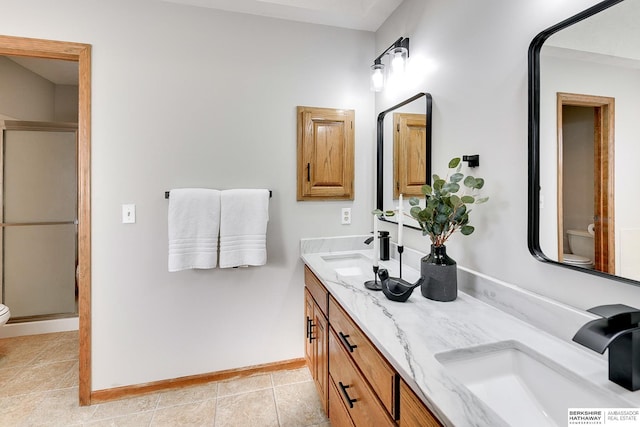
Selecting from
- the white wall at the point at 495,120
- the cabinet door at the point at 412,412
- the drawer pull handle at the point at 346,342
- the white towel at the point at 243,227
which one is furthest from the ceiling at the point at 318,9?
the cabinet door at the point at 412,412

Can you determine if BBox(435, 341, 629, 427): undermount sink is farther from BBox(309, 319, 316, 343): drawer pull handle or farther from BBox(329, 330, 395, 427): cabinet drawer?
BBox(309, 319, 316, 343): drawer pull handle

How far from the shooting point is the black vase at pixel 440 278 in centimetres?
123

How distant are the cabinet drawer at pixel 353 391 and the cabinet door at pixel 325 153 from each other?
0.99 m

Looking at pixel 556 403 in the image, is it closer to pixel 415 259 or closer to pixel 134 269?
pixel 415 259

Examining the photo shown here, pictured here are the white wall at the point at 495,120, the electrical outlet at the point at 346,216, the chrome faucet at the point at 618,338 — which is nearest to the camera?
the chrome faucet at the point at 618,338

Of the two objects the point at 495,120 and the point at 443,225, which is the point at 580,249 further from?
the point at 495,120

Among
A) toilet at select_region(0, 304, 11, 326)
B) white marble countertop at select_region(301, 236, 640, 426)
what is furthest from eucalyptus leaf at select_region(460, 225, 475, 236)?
toilet at select_region(0, 304, 11, 326)

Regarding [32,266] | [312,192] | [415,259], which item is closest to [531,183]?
[415,259]

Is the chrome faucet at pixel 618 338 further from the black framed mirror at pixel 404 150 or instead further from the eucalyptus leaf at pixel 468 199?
the black framed mirror at pixel 404 150

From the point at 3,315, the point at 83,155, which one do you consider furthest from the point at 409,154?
the point at 3,315

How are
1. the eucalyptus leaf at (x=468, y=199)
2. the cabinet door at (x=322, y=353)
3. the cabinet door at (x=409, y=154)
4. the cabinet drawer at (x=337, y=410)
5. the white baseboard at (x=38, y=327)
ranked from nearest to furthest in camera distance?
the eucalyptus leaf at (x=468, y=199), the cabinet drawer at (x=337, y=410), the cabinet door at (x=322, y=353), the cabinet door at (x=409, y=154), the white baseboard at (x=38, y=327)

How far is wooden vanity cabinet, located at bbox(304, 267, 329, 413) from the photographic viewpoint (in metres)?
1.57

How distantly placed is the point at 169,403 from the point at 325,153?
181 cm

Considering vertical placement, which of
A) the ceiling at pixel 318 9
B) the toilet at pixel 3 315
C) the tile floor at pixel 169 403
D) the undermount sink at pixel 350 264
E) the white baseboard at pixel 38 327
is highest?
the ceiling at pixel 318 9
